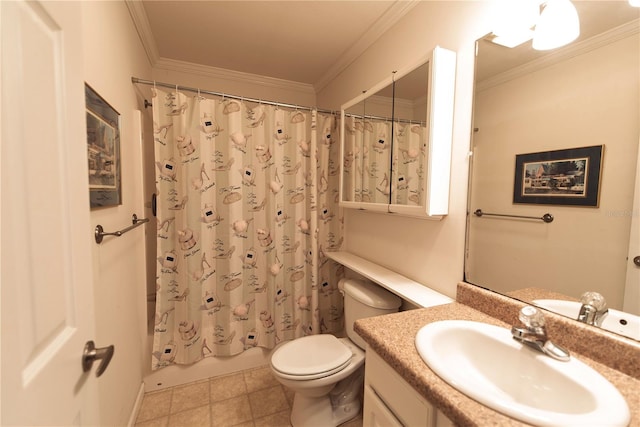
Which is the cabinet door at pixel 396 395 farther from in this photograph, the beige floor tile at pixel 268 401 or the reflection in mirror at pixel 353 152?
the reflection in mirror at pixel 353 152

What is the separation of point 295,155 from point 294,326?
1.34 metres

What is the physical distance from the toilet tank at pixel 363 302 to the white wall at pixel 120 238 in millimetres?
1221

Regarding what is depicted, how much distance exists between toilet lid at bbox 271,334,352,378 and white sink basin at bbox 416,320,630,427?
26.9 inches

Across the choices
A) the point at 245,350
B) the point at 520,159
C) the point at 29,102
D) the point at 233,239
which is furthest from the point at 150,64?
the point at 520,159

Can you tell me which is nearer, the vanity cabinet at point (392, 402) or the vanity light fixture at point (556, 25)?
the vanity cabinet at point (392, 402)

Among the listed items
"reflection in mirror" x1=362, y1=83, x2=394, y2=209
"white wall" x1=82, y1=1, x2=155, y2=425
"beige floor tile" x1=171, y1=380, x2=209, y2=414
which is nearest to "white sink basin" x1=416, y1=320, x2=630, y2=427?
"reflection in mirror" x1=362, y1=83, x2=394, y2=209

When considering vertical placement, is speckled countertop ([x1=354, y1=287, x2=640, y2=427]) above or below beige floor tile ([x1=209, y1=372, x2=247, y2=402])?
above

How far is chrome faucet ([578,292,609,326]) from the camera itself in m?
0.82

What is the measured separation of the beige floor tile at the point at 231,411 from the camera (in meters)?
1.54

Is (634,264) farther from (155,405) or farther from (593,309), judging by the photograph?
(155,405)

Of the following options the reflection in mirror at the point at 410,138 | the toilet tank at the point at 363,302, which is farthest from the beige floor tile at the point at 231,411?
the reflection in mirror at the point at 410,138

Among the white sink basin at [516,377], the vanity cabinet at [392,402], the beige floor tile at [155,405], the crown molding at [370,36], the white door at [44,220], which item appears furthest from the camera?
the beige floor tile at [155,405]

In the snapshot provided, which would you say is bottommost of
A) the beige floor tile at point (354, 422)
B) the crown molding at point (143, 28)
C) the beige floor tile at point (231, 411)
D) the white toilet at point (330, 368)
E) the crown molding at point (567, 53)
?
the beige floor tile at point (231, 411)

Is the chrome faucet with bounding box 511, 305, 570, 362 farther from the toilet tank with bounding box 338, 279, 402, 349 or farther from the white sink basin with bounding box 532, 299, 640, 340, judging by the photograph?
the toilet tank with bounding box 338, 279, 402, 349
